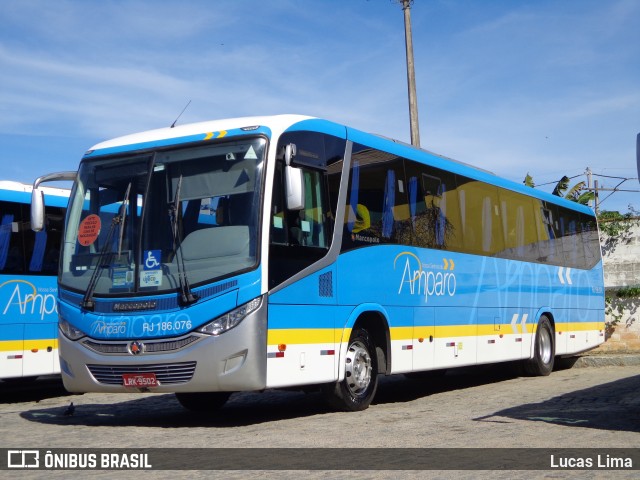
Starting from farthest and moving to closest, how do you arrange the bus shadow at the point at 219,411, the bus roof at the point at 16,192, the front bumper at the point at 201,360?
the bus roof at the point at 16,192, the bus shadow at the point at 219,411, the front bumper at the point at 201,360

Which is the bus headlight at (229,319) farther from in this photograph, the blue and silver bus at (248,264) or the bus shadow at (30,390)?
the bus shadow at (30,390)

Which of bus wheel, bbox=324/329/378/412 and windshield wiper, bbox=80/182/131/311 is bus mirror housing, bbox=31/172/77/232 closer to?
windshield wiper, bbox=80/182/131/311

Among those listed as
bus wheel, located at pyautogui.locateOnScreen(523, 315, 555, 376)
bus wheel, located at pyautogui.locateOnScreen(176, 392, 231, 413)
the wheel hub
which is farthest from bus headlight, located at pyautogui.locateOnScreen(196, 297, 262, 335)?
bus wheel, located at pyautogui.locateOnScreen(523, 315, 555, 376)

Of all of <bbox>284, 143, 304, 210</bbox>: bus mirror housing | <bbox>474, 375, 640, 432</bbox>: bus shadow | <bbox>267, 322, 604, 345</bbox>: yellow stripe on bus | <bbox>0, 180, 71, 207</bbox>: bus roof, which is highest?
<bbox>0, 180, 71, 207</bbox>: bus roof

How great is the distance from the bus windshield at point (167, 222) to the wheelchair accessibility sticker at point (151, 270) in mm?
11

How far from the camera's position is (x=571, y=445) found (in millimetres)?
7863

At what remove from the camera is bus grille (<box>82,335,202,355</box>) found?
957 centimetres

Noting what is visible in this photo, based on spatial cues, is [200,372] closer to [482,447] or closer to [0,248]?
[482,447]

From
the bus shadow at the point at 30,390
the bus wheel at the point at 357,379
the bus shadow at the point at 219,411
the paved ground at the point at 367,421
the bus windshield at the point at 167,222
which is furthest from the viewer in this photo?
the bus shadow at the point at 30,390

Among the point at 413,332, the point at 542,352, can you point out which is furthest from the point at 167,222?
the point at 542,352

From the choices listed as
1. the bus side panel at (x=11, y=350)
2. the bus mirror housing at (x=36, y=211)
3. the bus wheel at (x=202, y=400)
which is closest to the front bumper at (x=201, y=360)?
the bus mirror housing at (x=36, y=211)

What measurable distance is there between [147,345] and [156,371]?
0.97 feet

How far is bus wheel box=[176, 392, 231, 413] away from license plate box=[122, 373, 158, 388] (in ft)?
6.74

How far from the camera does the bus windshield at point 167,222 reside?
9.66 meters
